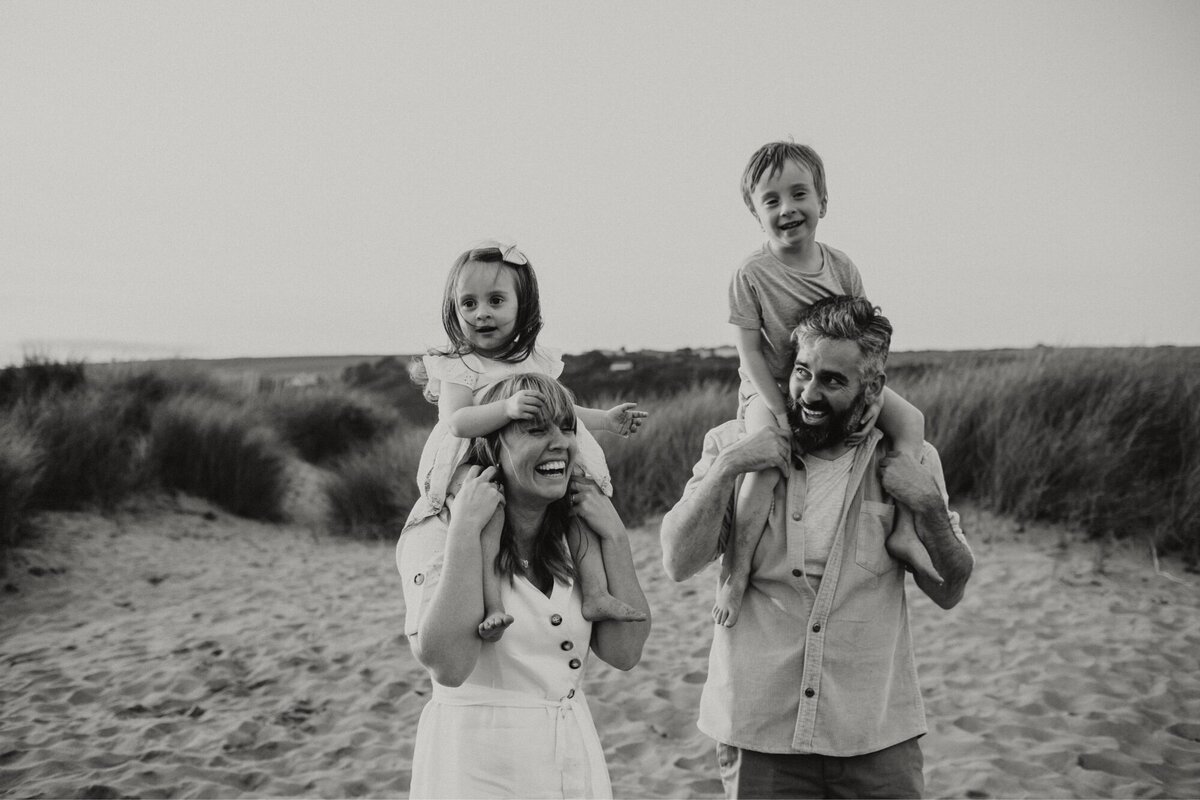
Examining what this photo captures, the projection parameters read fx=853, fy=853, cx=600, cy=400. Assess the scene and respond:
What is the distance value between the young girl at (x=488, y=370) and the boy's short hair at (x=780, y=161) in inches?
35.2

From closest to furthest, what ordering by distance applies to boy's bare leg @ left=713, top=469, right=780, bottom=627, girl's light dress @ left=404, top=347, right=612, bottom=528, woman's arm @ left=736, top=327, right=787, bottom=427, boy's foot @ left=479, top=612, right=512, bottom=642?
boy's foot @ left=479, top=612, right=512, bottom=642
girl's light dress @ left=404, top=347, right=612, bottom=528
boy's bare leg @ left=713, top=469, right=780, bottom=627
woman's arm @ left=736, top=327, right=787, bottom=427

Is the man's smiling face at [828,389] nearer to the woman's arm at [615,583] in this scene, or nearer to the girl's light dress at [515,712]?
the woman's arm at [615,583]

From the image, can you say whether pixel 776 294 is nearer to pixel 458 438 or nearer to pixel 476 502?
pixel 458 438

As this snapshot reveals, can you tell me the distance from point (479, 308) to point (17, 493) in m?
8.62

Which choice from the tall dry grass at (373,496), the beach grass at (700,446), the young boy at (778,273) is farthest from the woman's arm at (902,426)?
the tall dry grass at (373,496)

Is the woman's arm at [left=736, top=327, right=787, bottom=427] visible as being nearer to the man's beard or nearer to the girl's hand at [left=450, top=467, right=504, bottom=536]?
the man's beard

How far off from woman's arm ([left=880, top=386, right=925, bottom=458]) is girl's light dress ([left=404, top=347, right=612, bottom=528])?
88 centimetres

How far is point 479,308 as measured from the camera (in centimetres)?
272

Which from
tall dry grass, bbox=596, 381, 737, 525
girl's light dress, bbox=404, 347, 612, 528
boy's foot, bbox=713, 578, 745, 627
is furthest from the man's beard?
tall dry grass, bbox=596, 381, 737, 525

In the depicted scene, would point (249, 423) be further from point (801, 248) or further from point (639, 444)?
point (801, 248)

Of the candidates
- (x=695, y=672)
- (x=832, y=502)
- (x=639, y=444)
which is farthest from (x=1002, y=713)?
(x=639, y=444)

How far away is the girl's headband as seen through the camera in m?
2.74

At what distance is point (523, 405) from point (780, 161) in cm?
141

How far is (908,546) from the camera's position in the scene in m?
2.40
